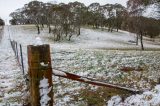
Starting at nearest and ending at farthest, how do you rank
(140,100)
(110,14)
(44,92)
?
(44,92)
(140,100)
(110,14)

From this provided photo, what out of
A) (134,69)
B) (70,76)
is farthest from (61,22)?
(70,76)

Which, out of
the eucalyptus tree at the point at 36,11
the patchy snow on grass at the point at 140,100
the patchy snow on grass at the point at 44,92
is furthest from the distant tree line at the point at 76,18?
the patchy snow on grass at the point at 44,92

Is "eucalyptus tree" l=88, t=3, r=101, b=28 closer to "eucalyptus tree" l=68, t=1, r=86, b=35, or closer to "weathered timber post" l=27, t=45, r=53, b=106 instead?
"eucalyptus tree" l=68, t=1, r=86, b=35

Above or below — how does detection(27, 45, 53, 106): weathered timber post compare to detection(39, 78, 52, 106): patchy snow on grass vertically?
above

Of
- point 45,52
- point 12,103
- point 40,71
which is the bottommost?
point 12,103

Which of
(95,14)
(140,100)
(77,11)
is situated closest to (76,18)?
(77,11)

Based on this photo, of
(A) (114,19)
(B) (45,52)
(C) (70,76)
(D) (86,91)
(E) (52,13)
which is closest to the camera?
(B) (45,52)

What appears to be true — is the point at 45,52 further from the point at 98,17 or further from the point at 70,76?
the point at 98,17

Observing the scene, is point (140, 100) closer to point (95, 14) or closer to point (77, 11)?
point (77, 11)

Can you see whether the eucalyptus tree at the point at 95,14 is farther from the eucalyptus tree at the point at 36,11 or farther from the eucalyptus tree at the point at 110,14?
the eucalyptus tree at the point at 36,11

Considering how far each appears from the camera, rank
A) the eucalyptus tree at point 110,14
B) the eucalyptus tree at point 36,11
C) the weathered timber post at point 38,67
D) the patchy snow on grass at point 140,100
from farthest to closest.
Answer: the eucalyptus tree at point 110,14 → the eucalyptus tree at point 36,11 → the patchy snow on grass at point 140,100 → the weathered timber post at point 38,67

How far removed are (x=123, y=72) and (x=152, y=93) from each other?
455 centimetres

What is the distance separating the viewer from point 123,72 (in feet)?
43.2

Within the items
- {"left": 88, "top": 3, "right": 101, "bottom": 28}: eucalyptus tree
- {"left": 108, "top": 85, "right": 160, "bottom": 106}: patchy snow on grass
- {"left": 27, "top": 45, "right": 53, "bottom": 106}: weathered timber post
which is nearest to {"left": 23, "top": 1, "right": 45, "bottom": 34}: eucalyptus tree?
{"left": 88, "top": 3, "right": 101, "bottom": 28}: eucalyptus tree
